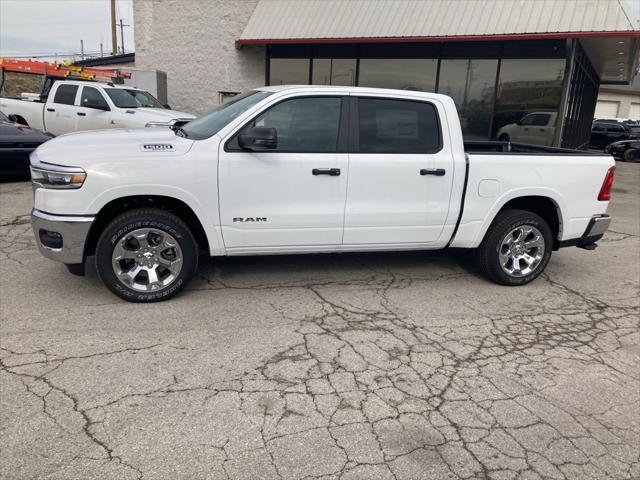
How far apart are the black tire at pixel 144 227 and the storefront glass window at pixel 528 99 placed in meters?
11.6

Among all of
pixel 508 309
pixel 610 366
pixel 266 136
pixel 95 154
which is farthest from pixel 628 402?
pixel 95 154

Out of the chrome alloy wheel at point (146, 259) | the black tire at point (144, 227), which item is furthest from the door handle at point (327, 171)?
the chrome alloy wheel at point (146, 259)

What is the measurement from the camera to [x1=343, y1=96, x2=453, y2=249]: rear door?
477 centimetres

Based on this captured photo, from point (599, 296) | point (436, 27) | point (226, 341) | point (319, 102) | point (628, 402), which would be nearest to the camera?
point (628, 402)

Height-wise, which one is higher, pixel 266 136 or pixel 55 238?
pixel 266 136

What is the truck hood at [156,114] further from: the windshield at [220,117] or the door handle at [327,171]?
the door handle at [327,171]

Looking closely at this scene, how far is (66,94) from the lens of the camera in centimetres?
1272

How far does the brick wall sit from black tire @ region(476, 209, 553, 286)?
1272 centimetres

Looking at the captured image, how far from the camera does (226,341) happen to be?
153 inches

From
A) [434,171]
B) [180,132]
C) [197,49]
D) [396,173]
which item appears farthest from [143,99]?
[434,171]

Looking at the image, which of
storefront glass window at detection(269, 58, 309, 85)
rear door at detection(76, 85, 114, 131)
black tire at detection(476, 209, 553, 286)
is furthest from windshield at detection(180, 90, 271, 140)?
storefront glass window at detection(269, 58, 309, 85)

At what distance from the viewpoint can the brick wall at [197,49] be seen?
16422 mm

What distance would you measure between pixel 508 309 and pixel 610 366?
3.59 ft

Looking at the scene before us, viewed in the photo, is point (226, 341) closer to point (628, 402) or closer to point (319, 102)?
point (319, 102)
